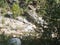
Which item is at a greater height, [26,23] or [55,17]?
[55,17]

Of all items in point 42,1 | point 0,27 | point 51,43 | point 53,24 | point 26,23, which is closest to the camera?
point 51,43

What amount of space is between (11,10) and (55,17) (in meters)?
6.28

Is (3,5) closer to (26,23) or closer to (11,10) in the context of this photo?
(11,10)

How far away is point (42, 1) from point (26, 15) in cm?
138

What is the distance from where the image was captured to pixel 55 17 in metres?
11.1

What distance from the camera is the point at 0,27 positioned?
14.8 meters

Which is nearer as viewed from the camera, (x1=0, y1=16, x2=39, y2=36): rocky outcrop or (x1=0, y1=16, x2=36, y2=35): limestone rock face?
(x1=0, y1=16, x2=39, y2=36): rocky outcrop

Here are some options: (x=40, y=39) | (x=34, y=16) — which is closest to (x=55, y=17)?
(x=40, y=39)

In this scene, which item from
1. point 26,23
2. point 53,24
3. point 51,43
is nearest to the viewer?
point 51,43

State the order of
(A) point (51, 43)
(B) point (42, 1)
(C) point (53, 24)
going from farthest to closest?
1. (B) point (42, 1)
2. (C) point (53, 24)
3. (A) point (51, 43)

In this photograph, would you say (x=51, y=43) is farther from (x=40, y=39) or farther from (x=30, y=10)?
(x=30, y=10)

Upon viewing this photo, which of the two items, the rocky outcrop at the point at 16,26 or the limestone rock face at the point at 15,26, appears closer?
the rocky outcrop at the point at 16,26

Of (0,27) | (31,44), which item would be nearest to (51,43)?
(31,44)

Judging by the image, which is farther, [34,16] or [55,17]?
[34,16]
